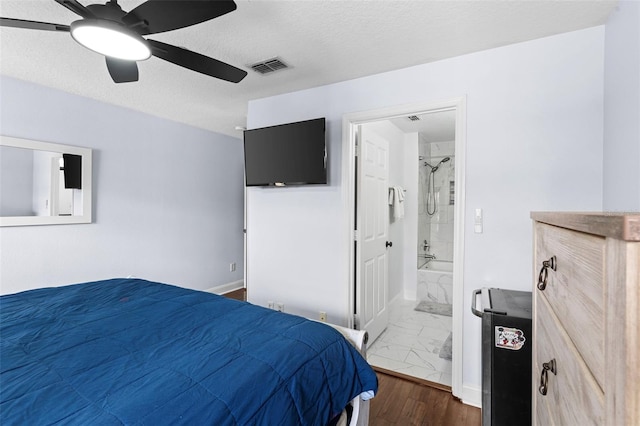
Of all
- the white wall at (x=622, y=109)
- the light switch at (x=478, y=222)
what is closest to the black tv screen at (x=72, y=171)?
the light switch at (x=478, y=222)

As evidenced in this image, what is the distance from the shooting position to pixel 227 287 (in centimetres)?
478

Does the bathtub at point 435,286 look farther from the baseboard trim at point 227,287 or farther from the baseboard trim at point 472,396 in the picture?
the baseboard trim at point 227,287

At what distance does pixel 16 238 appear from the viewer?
2709 millimetres

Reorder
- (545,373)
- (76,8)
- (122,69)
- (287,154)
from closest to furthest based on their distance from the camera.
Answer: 1. (545,373)
2. (76,8)
3. (122,69)
4. (287,154)

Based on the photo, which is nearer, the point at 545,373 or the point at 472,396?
the point at 545,373

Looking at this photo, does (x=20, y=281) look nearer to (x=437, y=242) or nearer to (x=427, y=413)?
(x=427, y=413)

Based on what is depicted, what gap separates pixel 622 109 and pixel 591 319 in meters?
1.66

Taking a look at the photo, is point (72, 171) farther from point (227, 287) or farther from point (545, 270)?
Answer: point (545, 270)

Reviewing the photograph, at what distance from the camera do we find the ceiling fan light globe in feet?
4.17

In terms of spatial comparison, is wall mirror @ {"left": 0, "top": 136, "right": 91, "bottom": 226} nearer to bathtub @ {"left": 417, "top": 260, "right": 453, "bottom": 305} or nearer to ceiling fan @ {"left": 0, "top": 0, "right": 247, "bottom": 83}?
ceiling fan @ {"left": 0, "top": 0, "right": 247, "bottom": 83}

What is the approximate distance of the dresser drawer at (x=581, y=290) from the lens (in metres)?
0.47

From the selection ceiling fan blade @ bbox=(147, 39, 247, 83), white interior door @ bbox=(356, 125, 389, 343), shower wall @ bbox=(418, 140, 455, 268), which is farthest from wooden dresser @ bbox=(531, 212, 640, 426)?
shower wall @ bbox=(418, 140, 455, 268)

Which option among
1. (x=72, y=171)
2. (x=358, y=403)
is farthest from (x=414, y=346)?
(x=72, y=171)

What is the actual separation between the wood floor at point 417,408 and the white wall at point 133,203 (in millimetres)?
3075
